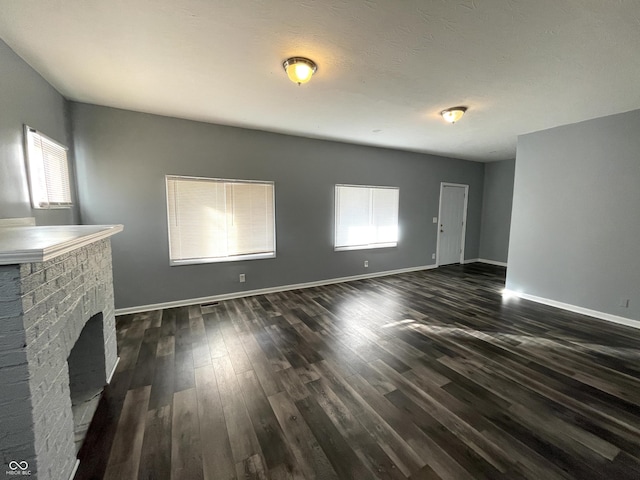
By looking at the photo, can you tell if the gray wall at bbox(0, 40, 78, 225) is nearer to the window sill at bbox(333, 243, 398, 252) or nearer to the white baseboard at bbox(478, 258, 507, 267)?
the window sill at bbox(333, 243, 398, 252)

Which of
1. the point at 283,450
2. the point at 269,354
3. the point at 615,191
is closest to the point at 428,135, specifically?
the point at 615,191

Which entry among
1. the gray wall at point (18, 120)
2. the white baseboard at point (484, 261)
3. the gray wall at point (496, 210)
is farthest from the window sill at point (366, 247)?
the gray wall at point (18, 120)

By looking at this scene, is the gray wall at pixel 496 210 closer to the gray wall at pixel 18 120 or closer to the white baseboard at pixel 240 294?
the white baseboard at pixel 240 294

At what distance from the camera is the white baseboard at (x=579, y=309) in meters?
3.22

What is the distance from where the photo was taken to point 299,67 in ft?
6.88

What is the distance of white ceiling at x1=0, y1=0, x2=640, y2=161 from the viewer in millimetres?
1590

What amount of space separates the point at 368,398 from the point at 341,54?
8.82ft

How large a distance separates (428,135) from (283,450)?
455cm

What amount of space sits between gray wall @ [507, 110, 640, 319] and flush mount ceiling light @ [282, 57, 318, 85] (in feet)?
12.8

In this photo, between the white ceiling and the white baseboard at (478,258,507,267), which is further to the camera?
the white baseboard at (478,258,507,267)

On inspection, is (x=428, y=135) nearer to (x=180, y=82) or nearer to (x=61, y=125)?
(x=180, y=82)

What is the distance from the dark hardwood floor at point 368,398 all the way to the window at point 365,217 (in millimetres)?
2000

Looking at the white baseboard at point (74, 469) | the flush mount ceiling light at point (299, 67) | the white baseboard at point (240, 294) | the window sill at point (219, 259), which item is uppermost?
the flush mount ceiling light at point (299, 67)

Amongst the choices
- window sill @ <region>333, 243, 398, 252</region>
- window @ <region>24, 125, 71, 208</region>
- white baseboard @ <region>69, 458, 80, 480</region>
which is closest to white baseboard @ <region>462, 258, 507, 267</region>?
window sill @ <region>333, 243, 398, 252</region>
